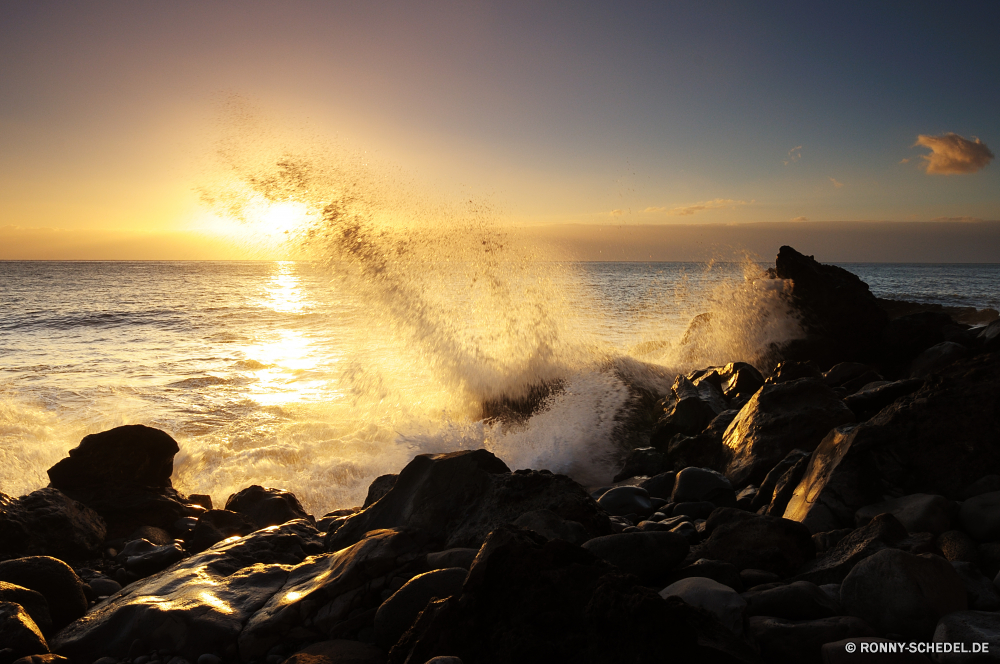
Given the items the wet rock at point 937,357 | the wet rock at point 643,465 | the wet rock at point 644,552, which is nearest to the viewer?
the wet rock at point 644,552

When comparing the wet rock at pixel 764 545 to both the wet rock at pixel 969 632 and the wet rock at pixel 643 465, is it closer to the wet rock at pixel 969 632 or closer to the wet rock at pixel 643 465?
the wet rock at pixel 969 632

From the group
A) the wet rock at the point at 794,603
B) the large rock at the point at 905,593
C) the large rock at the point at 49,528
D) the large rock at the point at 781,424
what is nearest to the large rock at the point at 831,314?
the large rock at the point at 781,424

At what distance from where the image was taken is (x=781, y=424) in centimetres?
502

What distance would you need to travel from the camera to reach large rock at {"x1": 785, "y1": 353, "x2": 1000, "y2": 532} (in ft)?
11.4

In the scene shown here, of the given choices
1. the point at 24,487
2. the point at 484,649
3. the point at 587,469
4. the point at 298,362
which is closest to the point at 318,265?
the point at 298,362

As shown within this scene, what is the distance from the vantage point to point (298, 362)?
1441 centimetres

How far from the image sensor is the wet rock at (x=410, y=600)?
2766 mm

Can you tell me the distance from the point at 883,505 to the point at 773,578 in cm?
112

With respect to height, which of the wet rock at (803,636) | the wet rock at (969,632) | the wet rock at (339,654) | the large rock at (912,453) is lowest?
the wet rock at (339,654)

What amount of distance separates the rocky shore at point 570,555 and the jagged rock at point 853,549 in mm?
11

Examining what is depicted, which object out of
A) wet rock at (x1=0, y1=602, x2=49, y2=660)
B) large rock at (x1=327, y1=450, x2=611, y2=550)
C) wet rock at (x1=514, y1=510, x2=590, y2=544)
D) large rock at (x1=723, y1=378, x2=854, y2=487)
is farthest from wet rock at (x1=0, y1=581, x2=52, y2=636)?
large rock at (x1=723, y1=378, x2=854, y2=487)

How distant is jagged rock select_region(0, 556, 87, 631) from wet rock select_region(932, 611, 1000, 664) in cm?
440

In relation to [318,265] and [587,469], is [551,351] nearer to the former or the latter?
[587,469]

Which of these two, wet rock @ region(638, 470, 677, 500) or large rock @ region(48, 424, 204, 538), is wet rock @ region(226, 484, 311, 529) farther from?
wet rock @ region(638, 470, 677, 500)
